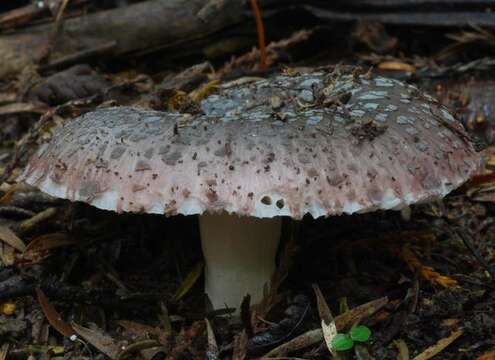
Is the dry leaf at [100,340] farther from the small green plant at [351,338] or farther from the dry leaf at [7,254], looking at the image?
the small green plant at [351,338]

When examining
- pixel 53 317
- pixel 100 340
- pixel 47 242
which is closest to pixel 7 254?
pixel 47 242

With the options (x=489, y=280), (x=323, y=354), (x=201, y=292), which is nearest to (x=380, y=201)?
(x=323, y=354)

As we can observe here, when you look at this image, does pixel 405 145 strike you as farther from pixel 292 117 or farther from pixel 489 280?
pixel 489 280

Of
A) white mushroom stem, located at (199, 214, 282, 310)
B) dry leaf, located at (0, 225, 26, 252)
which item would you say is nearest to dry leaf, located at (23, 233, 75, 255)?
dry leaf, located at (0, 225, 26, 252)

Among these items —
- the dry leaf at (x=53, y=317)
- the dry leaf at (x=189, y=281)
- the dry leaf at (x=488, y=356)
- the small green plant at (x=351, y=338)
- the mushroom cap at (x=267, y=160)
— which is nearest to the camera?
the mushroom cap at (x=267, y=160)

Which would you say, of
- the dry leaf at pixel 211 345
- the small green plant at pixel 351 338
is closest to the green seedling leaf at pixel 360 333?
the small green plant at pixel 351 338

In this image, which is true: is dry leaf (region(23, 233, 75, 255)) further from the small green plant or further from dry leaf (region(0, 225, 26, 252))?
the small green plant

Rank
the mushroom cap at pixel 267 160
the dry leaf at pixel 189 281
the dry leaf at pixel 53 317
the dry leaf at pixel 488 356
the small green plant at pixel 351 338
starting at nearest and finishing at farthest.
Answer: the mushroom cap at pixel 267 160, the dry leaf at pixel 488 356, the small green plant at pixel 351 338, the dry leaf at pixel 53 317, the dry leaf at pixel 189 281
